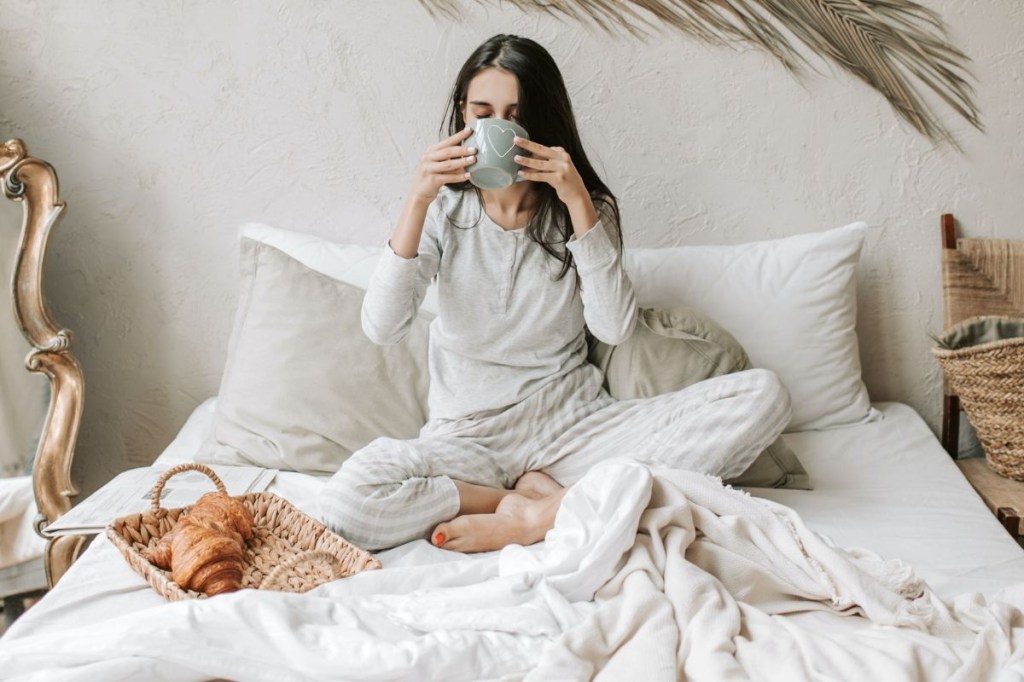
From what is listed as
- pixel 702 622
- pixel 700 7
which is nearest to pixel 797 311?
pixel 700 7

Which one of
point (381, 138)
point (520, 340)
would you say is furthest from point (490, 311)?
point (381, 138)

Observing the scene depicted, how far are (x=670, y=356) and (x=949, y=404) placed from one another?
0.65 metres

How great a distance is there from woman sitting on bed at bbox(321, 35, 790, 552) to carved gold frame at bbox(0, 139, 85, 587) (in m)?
0.64

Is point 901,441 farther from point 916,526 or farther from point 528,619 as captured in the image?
point 528,619

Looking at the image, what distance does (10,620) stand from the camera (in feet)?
5.34

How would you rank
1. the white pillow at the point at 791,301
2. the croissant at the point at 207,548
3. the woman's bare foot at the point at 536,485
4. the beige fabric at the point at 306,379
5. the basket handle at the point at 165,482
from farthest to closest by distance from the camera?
the white pillow at the point at 791,301, the beige fabric at the point at 306,379, the woman's bare foot at the point at 536,485, the basket handle at the point at 165,482, the croissant at the point at 207,548

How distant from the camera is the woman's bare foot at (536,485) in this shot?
1.44 meters

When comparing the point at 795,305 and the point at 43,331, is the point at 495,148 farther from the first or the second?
the point at 43,331

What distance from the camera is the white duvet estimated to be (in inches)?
35.3

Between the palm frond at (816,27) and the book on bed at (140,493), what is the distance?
91 centimetres

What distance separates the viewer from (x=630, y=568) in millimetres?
1080

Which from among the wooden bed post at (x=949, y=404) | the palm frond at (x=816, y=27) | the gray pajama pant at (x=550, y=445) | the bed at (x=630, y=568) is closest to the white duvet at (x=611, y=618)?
the bed at (x=630, y=568)

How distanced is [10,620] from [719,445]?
49.1 inches

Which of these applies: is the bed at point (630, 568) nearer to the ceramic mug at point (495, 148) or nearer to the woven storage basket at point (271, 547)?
the woven storage basket at point (271, 547)
